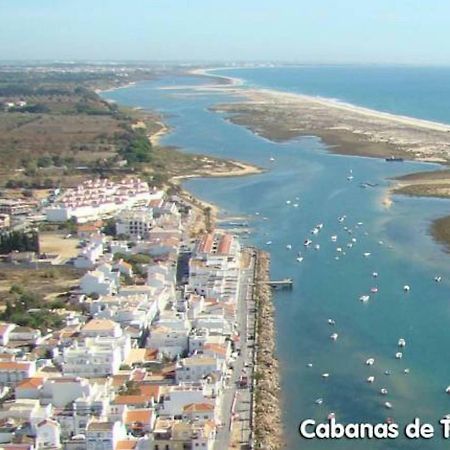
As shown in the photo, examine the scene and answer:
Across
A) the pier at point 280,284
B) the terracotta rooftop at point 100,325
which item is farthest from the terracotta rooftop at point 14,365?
the pier at point 280,284

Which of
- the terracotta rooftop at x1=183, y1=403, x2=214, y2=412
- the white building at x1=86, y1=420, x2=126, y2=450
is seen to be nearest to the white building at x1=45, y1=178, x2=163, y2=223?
the terracotta rooftop at x1=183, y1=403, x2=214, y2=412

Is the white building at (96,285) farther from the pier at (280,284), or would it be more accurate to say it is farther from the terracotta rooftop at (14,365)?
the terracotta rooftop at (14,365)

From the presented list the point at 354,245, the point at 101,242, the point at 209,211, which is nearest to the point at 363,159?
the point at 209,211

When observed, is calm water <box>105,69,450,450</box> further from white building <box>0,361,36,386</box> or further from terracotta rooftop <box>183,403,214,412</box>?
white building <box>0,361,36,386</box>

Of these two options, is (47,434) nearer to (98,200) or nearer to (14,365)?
(14,365)

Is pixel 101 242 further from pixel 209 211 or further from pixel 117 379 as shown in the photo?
pixel 117 379

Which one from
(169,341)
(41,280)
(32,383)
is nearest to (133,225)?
(41,280)
